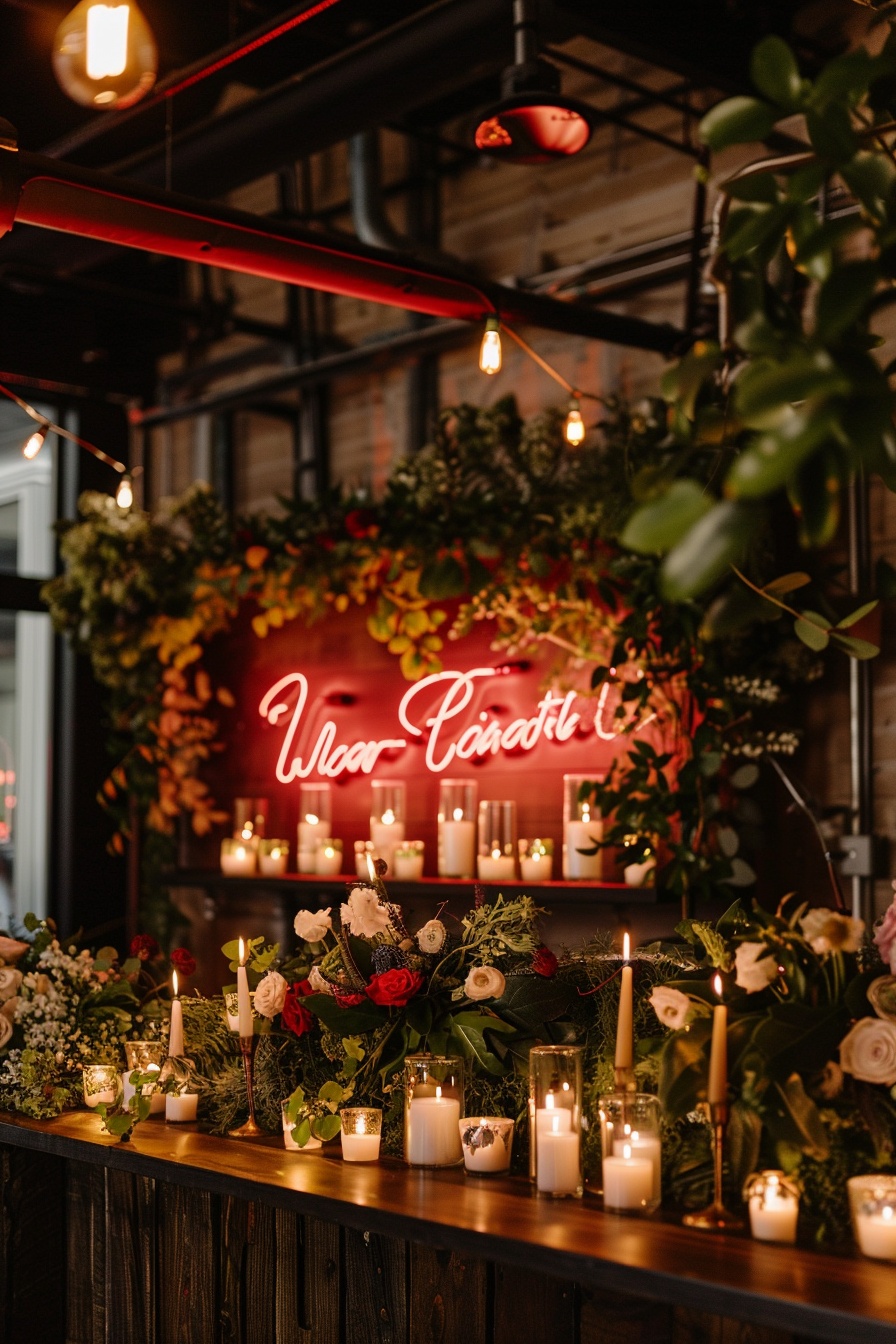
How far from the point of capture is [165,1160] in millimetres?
2725

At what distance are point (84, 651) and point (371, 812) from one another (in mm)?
1765

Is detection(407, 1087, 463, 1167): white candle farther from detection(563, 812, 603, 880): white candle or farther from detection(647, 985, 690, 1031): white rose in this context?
detection(563, 812, 603, 880): white candle

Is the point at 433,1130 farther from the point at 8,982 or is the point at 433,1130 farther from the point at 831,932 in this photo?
the point at 8,982

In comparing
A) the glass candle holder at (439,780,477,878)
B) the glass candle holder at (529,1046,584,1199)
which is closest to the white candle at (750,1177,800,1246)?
the glass candle holder at (529,1046,584,1199)

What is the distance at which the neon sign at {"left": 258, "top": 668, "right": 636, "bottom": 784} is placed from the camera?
5.39 meters

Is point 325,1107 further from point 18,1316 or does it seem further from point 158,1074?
point 18,1316

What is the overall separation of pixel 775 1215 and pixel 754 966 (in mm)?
356

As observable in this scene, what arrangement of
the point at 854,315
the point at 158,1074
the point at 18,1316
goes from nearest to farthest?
the point at 854,315 < the point at 158,1074 < the point at 18,1316

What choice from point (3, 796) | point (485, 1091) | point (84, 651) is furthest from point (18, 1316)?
point (3, 796)

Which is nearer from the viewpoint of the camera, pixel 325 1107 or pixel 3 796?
pixel 325 1107

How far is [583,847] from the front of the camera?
206 inches

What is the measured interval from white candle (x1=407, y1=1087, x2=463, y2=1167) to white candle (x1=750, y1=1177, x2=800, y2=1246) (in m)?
0.65

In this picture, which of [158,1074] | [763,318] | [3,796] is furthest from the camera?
[3,796]

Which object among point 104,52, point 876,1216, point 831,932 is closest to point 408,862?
point 104,52
